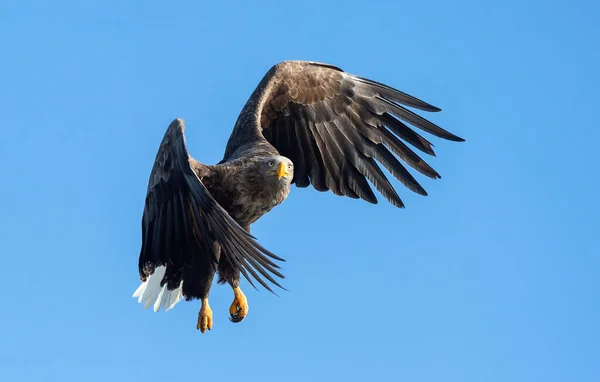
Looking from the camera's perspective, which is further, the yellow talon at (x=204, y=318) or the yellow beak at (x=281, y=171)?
the yellow talon at (x=204, y=318)

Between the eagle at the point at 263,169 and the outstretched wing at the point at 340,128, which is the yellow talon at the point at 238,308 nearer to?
the eagle at the point at 263,169

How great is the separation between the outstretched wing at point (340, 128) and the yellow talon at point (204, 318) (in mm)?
1705

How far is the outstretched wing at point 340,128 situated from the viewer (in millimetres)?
11180

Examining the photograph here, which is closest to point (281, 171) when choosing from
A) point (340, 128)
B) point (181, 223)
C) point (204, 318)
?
point (181, 223)

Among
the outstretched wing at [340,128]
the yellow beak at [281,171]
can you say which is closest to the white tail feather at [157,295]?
the outstretched wing at [340,128]

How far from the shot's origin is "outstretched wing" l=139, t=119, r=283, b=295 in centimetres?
898

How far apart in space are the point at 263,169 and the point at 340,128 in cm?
199

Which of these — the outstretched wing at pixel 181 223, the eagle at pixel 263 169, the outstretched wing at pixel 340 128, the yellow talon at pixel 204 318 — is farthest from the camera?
the outstretched wing at pixel 340 128

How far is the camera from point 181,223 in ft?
31.6

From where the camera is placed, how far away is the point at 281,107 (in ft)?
37.2

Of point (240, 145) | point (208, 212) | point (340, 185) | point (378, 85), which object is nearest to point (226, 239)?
point (208, 212)

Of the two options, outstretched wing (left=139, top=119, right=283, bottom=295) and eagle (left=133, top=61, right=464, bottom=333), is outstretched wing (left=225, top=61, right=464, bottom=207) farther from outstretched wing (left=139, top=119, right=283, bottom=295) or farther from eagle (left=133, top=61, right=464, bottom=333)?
outstretched wing (left=139, top=119, right=283, bottom=295)

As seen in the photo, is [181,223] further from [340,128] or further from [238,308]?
[340,128]

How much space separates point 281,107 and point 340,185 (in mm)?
918
